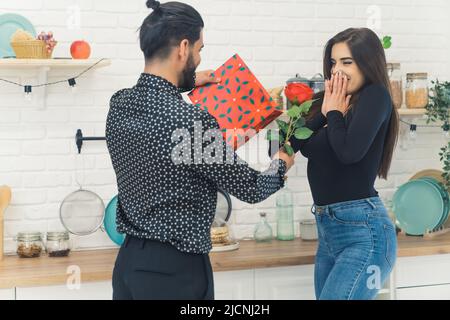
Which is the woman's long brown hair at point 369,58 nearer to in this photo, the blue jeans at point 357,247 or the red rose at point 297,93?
the red rose at point 297,93

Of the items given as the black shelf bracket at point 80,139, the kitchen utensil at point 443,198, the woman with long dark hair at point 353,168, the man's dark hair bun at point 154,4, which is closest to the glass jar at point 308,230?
the kitchen utensil at point 443,198

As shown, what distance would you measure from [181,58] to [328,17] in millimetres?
1911

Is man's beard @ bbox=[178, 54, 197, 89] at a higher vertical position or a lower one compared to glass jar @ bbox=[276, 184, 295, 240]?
higher

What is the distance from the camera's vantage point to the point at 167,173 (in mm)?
1968

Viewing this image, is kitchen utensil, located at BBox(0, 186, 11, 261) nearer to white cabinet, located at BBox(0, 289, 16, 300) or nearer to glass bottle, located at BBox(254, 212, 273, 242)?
white cabinet, located at BBox(0, 289, 16, 300)

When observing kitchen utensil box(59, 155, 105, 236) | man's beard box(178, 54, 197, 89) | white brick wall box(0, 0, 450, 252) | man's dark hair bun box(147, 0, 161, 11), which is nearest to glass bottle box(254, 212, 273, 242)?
white brick wall box(0, 0, 450, 252)

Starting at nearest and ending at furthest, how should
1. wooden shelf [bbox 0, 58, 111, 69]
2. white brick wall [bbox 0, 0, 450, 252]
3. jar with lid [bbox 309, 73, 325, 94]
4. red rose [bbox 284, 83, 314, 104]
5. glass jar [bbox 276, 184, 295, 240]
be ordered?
1. red rose [bbox 284, 83, 314, 104]
2. wooden shelf [bbox 0, 58, 111, 69]
3. white brick wall [bbox 0, 0, 450, 252]
4. jar with lid [bbox 309, 73, 325, 94]
5. glass jar [bbox 276, 184, 295, 240]

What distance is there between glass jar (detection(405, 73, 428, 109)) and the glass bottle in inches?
37.7

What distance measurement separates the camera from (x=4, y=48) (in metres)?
3.19

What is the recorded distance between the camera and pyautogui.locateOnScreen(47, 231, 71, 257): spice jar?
320 centimetres

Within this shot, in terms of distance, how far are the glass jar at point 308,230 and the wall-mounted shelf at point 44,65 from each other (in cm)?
124

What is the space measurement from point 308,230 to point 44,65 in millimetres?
1483

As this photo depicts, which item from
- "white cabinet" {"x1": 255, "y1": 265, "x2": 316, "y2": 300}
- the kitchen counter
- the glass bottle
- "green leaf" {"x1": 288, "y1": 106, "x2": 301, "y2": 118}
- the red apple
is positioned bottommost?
"white cabinet" {"x1": 255, "y1": 265, "x2": 316, "y2": 300}

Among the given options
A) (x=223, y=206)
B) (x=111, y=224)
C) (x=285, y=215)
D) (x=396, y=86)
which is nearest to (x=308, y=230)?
(x=285, y=215)
